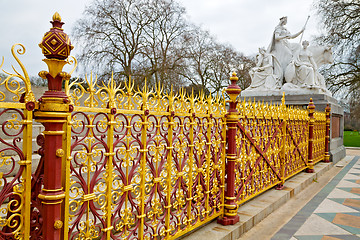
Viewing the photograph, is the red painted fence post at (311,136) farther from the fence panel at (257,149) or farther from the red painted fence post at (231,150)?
the red painted fence post at (231,150)

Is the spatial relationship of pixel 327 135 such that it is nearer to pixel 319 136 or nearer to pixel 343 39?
pixel 319 136

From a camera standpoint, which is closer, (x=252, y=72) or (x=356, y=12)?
(x=252, y=72)

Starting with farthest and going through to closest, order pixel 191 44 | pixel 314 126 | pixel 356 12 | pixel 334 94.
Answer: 1. pixel 191 44
2. pixel 334 94
3. pixel 356 12
4. pixel 314 126

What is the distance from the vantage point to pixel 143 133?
2.28 m

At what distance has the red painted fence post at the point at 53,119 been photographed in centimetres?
162

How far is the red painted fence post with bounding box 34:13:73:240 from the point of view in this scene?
162 centimetres

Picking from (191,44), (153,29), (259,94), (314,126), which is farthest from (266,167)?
(191,44)

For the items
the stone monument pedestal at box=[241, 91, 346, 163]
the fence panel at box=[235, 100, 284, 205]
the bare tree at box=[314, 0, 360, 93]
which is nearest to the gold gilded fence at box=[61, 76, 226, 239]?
the fence panel at box=[235, 100, 284, 205]

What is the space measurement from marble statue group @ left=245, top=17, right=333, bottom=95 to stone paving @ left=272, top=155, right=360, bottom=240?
15.5 feet

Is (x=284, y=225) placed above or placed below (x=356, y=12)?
below

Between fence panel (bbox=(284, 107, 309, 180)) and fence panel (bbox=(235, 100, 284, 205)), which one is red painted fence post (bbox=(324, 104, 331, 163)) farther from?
fence panel (bbox=(235, 100, 284, 205))

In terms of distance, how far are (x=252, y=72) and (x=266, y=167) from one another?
6794mm

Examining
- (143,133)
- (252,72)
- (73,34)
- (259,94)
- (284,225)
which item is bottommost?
(284,225)

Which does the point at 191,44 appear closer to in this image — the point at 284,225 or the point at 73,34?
the point at 73,34
